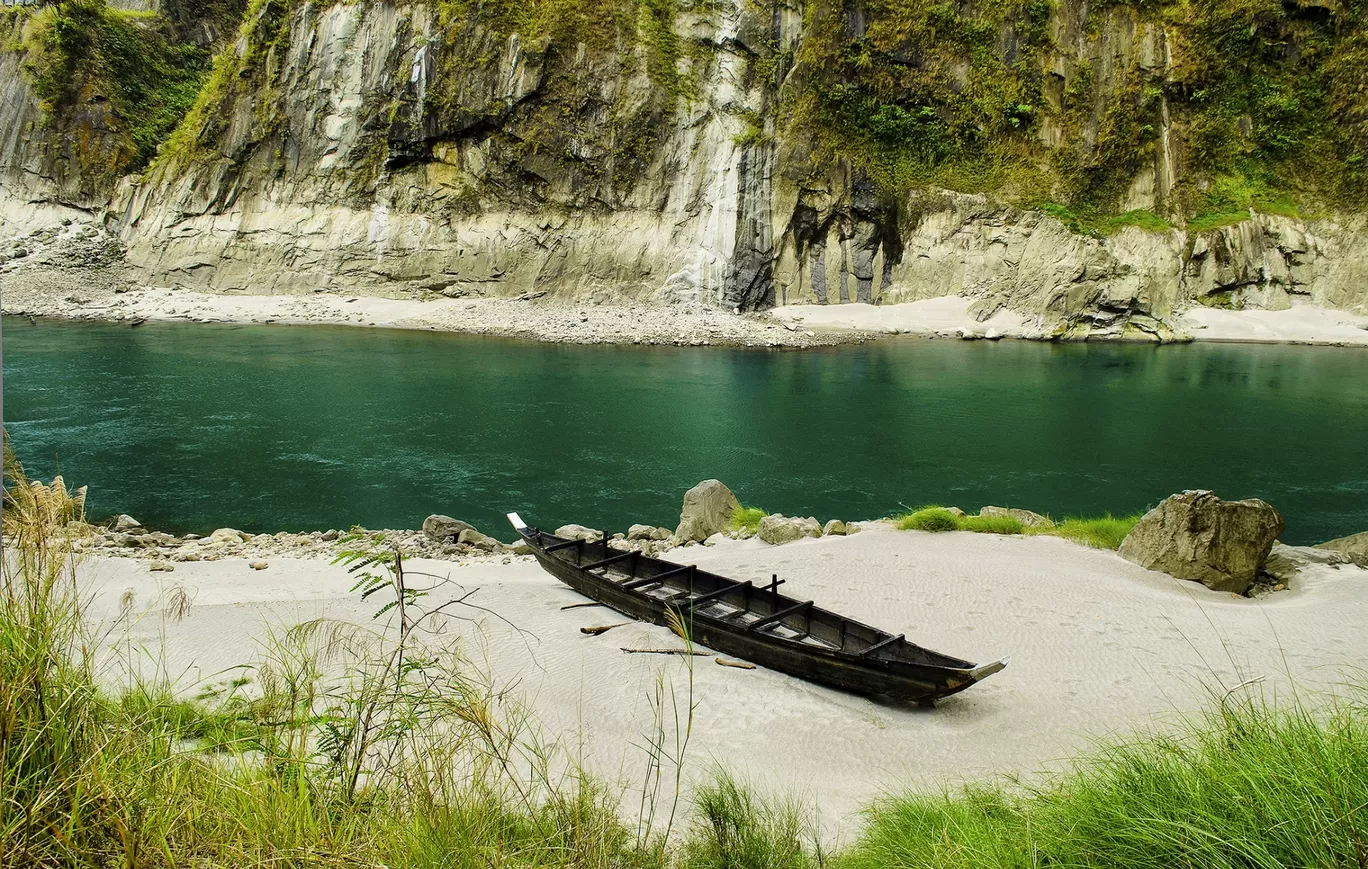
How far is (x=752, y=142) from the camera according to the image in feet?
159

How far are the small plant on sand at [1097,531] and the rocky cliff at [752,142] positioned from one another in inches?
1371

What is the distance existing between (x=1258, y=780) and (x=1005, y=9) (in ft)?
184

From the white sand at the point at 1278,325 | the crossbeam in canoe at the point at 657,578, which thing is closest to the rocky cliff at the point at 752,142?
the white sand at the point at 1278,325

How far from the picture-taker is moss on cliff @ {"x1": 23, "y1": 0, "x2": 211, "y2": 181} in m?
54.5

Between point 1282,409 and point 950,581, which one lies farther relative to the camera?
point 1282,409

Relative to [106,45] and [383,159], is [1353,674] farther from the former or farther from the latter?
[106,45]

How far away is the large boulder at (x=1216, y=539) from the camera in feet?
36.4

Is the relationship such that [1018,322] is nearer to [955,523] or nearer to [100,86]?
[955,523]

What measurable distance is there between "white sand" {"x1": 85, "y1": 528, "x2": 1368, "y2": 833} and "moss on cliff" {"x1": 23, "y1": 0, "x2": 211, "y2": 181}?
186 feet

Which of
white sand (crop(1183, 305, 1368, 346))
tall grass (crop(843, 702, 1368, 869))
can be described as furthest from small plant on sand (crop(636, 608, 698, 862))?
white sand (crop(1183, 305, 1368, 346))

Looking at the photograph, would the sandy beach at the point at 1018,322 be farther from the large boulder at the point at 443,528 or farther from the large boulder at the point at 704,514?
the large boulder at the point at 443,528

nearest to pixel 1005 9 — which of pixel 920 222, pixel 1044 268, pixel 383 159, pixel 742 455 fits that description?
pixel 920 222

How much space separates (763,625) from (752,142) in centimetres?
4386

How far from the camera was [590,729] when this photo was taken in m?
7.59
